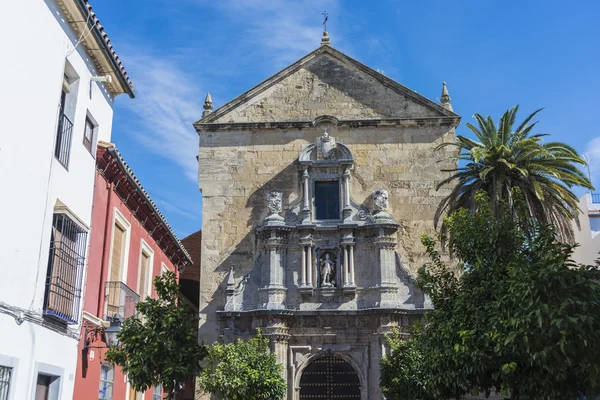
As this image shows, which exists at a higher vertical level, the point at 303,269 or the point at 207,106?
the point at 207,106

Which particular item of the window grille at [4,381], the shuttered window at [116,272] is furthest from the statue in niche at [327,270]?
the window grille at [4,381]

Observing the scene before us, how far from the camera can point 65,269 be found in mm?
10836

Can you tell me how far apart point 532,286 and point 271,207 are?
1062 cm

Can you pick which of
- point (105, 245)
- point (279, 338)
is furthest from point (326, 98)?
point (105, 245)

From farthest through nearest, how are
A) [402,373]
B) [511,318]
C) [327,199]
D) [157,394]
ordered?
[157,394], [327,199], [402,373], [511,318]

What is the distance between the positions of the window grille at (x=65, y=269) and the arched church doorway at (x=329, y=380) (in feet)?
25.8

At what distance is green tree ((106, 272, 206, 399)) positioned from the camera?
40.3 feet

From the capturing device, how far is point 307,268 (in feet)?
58.0

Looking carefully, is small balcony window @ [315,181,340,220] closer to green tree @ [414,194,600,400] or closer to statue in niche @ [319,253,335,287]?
statue in niche @ [319,253,335,287]

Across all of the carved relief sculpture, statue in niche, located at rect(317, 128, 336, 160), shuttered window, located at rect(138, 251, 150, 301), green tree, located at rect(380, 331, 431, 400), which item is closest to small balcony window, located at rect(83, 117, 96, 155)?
shuttered window, located at rect(138, 251, 150, 301)

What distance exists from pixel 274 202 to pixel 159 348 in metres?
6.62

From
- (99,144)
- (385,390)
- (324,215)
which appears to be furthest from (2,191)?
(324,215)

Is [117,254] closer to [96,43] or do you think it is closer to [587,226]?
[96,43]

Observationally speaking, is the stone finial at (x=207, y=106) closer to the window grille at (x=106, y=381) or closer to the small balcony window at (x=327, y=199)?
the small balcony window at (x=327, y=199)
